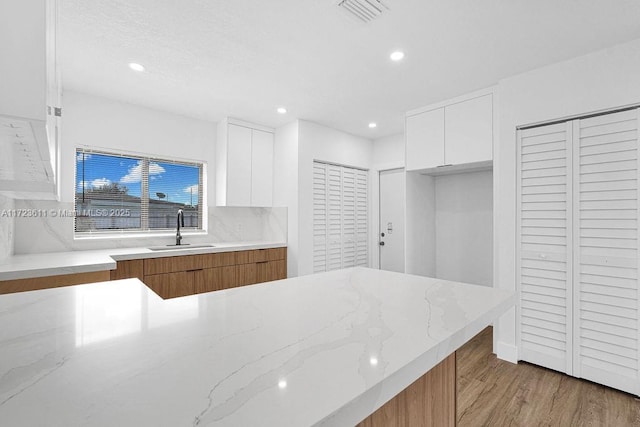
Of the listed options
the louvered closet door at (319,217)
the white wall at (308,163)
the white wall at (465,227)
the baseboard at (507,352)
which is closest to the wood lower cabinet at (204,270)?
the white wall at (308,163)

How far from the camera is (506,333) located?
263cm

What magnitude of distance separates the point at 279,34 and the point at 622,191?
8.65 ft

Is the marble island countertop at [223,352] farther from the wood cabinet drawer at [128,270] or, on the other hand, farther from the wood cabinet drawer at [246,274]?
the wood cabinet drawer at [246,274]

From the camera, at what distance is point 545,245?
2457 mm

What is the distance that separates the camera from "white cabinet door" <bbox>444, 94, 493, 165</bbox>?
9.27 feet

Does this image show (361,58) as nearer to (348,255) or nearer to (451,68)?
(451,68)

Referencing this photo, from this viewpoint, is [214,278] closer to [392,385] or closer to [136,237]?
[136,237]

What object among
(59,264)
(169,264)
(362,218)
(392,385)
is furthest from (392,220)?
(392,385)

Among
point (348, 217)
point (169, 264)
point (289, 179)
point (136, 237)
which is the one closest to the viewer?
point (169, 264)

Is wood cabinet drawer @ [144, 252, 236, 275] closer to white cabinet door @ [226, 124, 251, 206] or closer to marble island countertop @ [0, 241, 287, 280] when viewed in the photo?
marble island countertop @ [0, 241, 287, 280]

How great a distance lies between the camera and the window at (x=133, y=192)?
3102 mm

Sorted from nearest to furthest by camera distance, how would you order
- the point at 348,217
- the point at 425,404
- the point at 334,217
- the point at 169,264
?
the point at 425,404 < the point at 169,264 < the point at 334,217 < the point at 348,217

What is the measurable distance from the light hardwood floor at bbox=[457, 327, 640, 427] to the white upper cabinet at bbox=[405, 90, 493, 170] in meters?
1.86

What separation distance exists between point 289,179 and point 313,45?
6.18 ft
